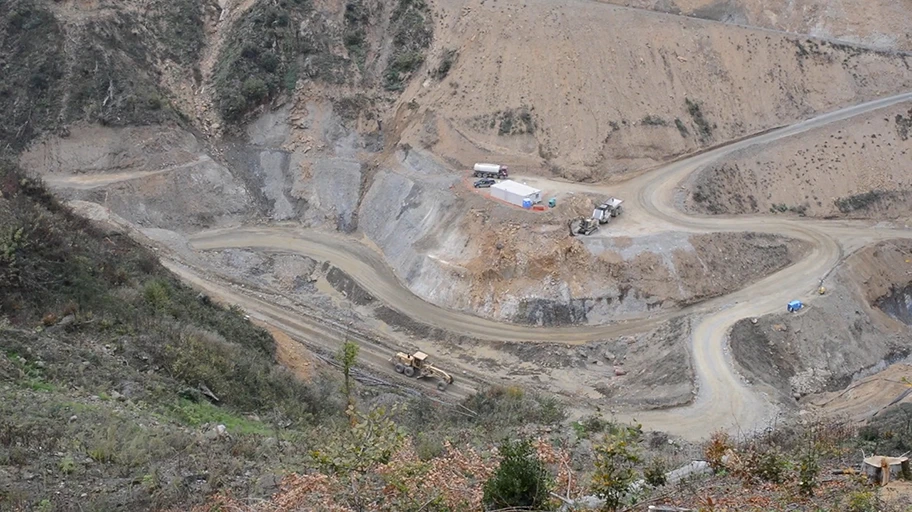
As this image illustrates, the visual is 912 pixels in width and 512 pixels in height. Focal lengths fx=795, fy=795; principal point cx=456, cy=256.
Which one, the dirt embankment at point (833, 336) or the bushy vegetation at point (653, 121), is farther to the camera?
the bushy vegetation at point (653, 121)

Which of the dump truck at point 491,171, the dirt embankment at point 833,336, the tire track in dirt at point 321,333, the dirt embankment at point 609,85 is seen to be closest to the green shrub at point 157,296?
the tire track in dirt at point 321,333

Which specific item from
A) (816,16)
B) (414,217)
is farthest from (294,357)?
(816,16)

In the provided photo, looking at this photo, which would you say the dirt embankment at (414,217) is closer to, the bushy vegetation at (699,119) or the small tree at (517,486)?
the bushy vegetation at (699,119)

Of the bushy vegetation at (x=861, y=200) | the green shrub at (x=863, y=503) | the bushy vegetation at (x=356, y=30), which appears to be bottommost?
the green shrub at (x=863, y=503)

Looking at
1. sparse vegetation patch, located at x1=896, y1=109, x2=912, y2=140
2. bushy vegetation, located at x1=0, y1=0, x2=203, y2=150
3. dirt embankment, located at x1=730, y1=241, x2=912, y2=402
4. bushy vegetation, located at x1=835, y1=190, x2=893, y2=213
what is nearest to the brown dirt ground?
dirt embankment, located at x1=730, y1=241, x2=912, y2=402

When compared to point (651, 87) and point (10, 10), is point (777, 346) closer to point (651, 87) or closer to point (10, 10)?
point (651, 87)

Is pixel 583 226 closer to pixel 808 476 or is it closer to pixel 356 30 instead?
pixel 356 30

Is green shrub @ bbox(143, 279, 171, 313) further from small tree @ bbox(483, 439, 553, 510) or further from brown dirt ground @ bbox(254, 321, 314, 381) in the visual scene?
small tree @ bbox(483, 439, 553, 510)

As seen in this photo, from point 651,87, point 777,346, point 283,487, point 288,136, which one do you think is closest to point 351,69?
point 288,136
